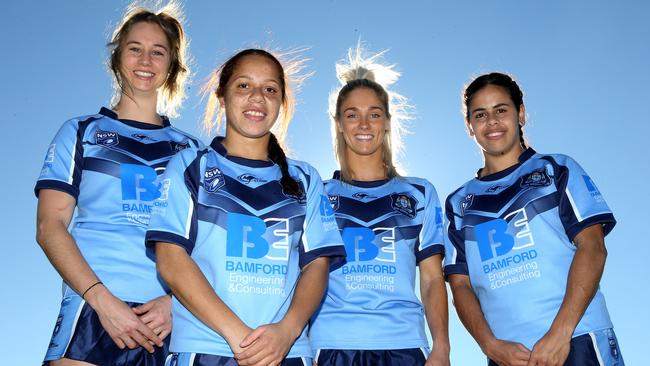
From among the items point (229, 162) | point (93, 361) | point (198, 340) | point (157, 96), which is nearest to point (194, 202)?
point (229, 162)

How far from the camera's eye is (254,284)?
4227mm

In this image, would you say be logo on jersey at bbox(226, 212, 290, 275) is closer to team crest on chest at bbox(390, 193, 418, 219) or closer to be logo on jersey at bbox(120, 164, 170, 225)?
be logo on jersey at bbox(120, 164, 170, 225)

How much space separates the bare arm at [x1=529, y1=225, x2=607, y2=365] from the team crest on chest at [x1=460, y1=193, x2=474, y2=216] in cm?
104

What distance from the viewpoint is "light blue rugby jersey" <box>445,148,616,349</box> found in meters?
4.98

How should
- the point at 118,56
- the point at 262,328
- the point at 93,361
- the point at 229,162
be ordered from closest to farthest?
the point at 262,328 < the point at 93,361 < the point at 229,162 < the point at 118,56

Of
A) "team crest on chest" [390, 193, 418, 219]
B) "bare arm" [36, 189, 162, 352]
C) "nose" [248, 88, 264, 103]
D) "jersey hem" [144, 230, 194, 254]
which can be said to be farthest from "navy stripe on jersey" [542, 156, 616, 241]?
"bare arm" [36, 189, 162, 352]

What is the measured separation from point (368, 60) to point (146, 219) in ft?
10.9

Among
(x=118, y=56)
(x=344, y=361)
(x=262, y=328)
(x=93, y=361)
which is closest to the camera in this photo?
(x=262, y=328)

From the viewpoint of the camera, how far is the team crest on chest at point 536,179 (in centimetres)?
535

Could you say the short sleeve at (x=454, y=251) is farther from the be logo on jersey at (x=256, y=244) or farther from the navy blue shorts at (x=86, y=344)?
the navy blue shorts at (x=86, y=344)

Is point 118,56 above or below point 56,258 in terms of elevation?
above

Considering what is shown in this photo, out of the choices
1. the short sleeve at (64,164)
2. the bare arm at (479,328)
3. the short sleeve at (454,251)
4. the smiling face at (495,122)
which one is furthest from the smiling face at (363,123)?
the short sleeve at (64,164)

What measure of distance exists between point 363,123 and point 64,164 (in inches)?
104

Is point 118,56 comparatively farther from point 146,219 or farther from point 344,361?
point 344,361
